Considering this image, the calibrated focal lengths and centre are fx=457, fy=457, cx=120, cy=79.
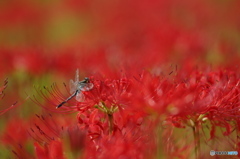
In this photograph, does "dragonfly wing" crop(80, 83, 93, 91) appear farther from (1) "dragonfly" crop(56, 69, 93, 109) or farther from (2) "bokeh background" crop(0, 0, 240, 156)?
(2) "bokeh background" crop(0, 0, 240, 156)

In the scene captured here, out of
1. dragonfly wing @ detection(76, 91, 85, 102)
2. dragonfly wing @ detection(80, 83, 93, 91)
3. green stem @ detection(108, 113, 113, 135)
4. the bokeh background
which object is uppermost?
the bokeh background

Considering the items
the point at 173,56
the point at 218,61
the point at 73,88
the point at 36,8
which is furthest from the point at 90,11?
the point at 73,88

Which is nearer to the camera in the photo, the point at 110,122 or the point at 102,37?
the point at 110,122

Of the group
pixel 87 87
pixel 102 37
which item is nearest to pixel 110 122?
pixel 87 87

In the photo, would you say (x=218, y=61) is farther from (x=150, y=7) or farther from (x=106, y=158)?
(x=150, y=7)

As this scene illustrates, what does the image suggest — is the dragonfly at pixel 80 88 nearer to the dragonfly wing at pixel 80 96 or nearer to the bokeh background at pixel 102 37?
the dragonfly wing at pixel 80 96

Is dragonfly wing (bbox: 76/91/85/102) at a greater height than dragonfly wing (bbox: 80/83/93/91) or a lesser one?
lesser

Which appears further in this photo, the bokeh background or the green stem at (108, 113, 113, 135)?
the bokeh background

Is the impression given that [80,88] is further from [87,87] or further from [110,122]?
[110,122]

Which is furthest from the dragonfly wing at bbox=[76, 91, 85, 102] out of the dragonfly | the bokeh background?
the bokeh background
